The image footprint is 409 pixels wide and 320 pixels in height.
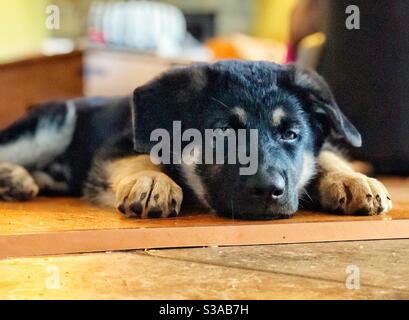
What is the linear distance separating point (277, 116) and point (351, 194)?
269mm

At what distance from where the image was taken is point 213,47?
5.13 meters

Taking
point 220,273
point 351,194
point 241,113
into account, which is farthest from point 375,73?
point 220,273

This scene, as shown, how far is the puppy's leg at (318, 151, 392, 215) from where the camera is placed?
62.6 inches

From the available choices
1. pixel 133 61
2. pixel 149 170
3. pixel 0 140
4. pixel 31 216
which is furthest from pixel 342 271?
pixel 133 61

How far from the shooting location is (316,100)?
168cm

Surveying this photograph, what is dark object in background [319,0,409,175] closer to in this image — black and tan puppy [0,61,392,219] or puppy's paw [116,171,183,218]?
black and tan puppy [0,61,392,219]

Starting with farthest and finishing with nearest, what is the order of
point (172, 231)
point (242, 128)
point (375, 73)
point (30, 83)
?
point (30, 83) → point (375, 73) → point (242, 128) → point (172, 231)

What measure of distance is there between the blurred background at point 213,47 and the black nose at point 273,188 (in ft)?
2.02

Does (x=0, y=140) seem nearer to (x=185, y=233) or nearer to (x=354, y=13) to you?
(x=185, y=233)

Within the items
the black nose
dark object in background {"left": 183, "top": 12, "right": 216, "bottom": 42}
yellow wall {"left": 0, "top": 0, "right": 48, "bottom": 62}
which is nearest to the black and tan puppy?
the black nose

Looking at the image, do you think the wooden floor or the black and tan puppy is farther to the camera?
the black and tan puppy

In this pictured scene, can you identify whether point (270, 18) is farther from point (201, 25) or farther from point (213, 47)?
point (201, 25)

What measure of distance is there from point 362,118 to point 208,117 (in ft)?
2.16

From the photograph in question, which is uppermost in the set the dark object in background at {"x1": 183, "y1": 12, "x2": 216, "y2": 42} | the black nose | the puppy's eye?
the dark object in background at {"x1": 183, "y1": 12, "x2": 216, "y2": 42}
